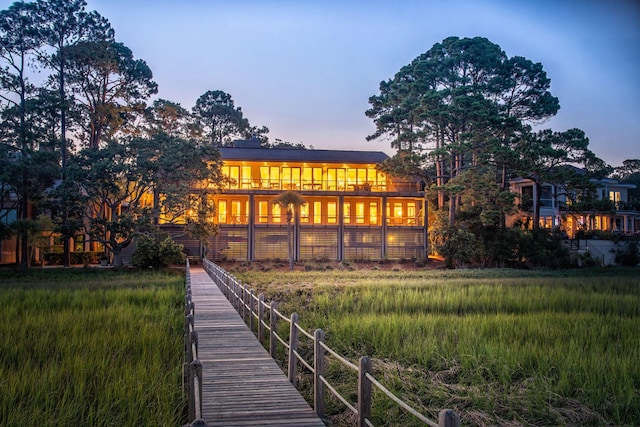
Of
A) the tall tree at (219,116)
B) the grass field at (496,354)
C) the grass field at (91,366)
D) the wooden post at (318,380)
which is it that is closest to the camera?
the grass field at (91,366)

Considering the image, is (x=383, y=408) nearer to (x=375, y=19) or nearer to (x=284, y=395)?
(x=284, y=395)

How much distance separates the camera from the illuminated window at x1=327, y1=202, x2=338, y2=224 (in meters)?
44.9

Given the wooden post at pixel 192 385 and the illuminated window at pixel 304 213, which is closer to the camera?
the wooden post at pixel 192 385

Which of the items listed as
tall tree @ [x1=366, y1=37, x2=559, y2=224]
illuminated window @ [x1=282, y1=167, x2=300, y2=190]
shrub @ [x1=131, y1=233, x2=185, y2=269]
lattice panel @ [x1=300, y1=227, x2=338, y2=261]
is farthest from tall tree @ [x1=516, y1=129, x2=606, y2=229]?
shrub @ [x1=131, y1=233, x2=185, y2=269]

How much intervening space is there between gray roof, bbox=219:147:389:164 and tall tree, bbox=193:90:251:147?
22.7 m

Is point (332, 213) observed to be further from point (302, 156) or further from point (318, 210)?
point (302, 156)

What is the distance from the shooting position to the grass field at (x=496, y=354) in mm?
6902

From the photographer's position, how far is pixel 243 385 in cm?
812

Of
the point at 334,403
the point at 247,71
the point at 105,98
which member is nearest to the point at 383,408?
the point at 334,403

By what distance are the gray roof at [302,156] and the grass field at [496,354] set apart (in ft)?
90.5

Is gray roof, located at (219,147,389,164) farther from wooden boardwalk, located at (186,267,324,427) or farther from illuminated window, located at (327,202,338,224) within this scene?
wooden boardwalk, located at (186,267,324,427)

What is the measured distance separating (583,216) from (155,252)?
110 ft

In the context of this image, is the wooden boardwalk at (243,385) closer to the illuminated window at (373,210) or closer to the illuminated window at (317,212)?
the illuminated window at (317,212)

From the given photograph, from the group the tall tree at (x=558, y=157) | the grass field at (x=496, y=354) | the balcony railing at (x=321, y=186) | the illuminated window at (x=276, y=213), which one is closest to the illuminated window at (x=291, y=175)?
the balcony railing at (x=321, y=186)
